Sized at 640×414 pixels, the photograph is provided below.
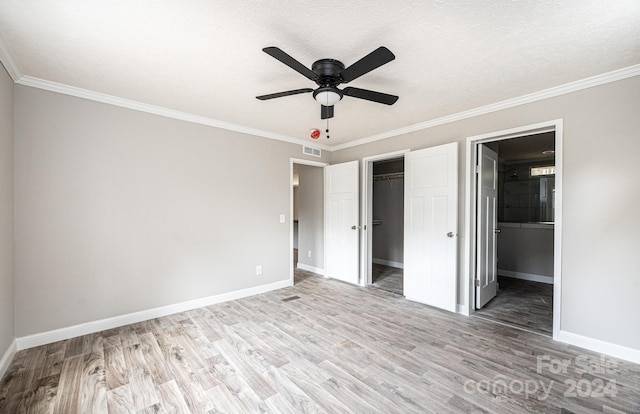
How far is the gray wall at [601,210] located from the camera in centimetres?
232

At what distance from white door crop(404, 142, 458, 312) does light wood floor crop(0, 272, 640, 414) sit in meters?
0.50

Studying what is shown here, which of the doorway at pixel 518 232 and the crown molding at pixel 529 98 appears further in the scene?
the doorway at pixel 518 232

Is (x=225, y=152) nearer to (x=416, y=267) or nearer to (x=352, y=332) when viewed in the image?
(x=352, y=332)

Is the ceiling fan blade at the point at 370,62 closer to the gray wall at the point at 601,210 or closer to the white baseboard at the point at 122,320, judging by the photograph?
the gray wall at the point at 601,210

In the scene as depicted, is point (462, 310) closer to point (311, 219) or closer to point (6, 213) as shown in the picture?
point (311, 219)

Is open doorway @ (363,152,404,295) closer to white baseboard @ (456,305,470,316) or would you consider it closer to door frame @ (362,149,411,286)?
door frame @ (362,149,411,286)

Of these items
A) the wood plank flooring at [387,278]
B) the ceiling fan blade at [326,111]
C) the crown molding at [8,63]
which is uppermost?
the crown molding at [8,63]

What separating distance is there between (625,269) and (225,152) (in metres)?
4.53

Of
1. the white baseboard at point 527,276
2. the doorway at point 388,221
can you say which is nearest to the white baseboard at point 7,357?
the doorway at point 388,221

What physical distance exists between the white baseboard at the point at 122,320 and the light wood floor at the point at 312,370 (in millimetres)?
80

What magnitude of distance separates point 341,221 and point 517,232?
11.3ft

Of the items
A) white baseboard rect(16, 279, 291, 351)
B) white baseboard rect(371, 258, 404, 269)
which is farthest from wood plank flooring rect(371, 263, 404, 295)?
white baseboard rect(16, 279, 291, 351)

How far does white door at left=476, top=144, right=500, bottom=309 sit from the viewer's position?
339 centimetres

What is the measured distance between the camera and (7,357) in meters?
2.21
